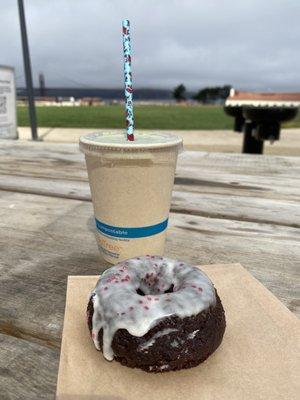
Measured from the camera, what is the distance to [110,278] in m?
0.83

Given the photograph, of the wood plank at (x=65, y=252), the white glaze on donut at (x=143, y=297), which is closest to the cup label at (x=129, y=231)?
the wood plank at (x=65, y=252)

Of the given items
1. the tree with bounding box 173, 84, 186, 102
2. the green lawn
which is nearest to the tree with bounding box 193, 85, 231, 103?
the tree with bounding box 173, 84, 186, 102

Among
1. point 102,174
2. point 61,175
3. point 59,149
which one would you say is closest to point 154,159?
point 102,174

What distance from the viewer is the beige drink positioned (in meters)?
1.04

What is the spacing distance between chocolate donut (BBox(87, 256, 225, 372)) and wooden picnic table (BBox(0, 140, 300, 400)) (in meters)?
0.12

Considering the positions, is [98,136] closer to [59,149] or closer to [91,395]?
[91,395]

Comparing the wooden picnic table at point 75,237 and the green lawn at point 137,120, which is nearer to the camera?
the wooden picnic table at point 75,237

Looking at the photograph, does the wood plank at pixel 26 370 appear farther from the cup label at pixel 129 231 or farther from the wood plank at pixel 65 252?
the cup label at pixel 129 231

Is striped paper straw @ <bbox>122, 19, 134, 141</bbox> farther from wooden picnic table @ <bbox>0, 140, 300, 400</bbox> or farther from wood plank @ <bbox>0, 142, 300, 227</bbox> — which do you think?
wood plank @ <bbox>0, 142, 300, 227</bbox>

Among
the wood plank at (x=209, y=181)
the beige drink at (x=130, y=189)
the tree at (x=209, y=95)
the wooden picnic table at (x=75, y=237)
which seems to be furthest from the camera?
the tree at (x=209, y=95)

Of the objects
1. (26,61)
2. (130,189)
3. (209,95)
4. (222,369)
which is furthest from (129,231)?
(209,95)

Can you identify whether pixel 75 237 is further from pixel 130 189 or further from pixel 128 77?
pixel 128 77

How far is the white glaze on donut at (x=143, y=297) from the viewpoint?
0.75 meters

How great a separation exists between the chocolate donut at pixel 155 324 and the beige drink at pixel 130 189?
0.31 meters
